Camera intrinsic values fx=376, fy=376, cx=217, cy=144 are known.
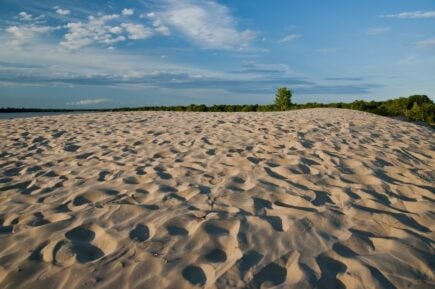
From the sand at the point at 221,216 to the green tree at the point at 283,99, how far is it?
107 feet

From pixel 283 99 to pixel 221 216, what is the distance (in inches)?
1479

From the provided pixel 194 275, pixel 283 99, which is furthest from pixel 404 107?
pixel 194 275

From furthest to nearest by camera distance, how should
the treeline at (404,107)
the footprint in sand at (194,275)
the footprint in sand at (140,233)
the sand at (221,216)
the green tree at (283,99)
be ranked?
the green tree at (283,99) < the treeline at (404,107) < the footprint in sand at (140,233) < the sand at (221,216) < the footprint in sand at (194,275)

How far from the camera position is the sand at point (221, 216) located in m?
3.10

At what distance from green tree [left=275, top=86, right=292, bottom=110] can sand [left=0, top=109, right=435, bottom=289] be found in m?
32.7

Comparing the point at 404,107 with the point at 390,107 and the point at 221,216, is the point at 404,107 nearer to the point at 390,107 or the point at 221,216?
the point at 390,107

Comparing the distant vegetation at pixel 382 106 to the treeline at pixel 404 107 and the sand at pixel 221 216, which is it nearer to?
the treeline at pixel 404 107

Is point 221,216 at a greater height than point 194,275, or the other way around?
point 221,216

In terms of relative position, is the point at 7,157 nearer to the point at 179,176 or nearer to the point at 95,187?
the point at 95,187

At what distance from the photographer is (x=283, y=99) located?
4062 centimetres

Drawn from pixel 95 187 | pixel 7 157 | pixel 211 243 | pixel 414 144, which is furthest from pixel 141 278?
pixel 414 144

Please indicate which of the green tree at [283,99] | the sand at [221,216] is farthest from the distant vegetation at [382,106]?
the sand at [221,216]

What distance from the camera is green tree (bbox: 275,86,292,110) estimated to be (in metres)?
40.4

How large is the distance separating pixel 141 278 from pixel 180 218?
1.12 metres
